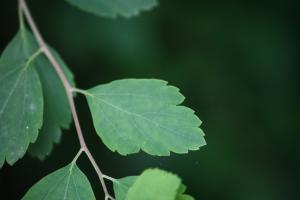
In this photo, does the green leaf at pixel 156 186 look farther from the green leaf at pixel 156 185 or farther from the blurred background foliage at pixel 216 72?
the blurred background foliage at pixel 216 72

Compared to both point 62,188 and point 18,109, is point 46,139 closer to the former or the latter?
point 18,109

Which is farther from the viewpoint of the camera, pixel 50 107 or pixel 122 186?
pixel 50 107

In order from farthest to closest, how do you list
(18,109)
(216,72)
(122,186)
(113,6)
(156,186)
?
(216,72) < (113,6) < (18,109) < (122,186) < (156,186)

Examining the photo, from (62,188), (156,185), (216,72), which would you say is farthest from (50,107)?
(216,72)

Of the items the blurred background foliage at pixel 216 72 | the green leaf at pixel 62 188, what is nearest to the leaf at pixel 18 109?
the green leaf at pixel 62 188

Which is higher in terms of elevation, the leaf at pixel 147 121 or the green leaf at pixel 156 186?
the leaf at pixel 147 121

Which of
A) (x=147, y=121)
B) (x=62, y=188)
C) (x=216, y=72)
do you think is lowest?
(x=62, y=188)

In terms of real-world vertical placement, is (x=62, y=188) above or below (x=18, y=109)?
below

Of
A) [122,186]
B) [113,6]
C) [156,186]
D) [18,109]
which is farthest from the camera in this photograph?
[113,6]

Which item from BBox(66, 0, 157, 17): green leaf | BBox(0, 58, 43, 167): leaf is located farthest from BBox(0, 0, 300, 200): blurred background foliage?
BBox(0, 58, 43, 167): leaf
